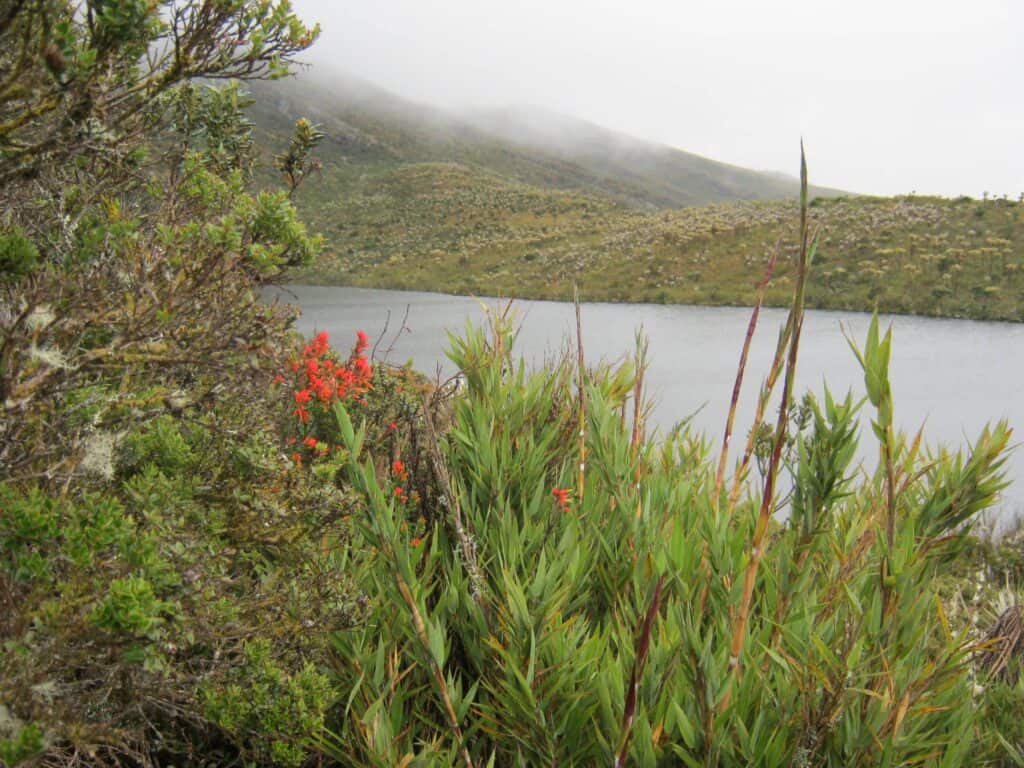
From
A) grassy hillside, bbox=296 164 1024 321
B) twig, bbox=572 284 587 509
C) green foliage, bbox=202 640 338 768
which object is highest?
grassy hillside, bbox=296 164 1024 321

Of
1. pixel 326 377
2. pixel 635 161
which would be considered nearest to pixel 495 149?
pixel 635 161

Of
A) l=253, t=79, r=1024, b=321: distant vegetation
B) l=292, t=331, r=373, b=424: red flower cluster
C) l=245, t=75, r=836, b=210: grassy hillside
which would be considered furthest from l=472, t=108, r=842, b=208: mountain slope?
l=292, t=331, r=373, b=424: red flower cluster

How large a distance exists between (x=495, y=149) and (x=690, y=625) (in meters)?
68.0

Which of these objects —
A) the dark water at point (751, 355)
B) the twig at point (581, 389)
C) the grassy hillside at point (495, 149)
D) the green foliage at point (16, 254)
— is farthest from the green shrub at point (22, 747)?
the grassy hillside at point (495, 149)

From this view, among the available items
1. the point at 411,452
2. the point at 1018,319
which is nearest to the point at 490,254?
the point at 1018,319

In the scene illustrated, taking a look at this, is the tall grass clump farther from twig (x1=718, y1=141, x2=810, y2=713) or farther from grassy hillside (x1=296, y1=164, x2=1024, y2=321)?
grassy hillside (x1=296, y1=164, x2=1024, y2=321)

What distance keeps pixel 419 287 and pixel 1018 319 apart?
570 inches

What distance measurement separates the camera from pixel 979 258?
12219mm

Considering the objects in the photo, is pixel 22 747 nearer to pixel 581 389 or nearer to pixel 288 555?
pixel 288 555

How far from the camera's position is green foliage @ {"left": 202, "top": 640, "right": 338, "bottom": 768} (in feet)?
4.87

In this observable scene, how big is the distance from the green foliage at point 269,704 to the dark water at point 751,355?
7.95 feet

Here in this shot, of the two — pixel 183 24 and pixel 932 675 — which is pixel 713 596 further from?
pixel 183 24

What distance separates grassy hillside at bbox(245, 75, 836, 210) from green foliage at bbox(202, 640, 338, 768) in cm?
3054

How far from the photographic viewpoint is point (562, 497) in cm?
214
